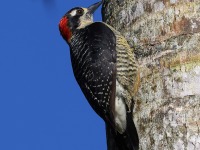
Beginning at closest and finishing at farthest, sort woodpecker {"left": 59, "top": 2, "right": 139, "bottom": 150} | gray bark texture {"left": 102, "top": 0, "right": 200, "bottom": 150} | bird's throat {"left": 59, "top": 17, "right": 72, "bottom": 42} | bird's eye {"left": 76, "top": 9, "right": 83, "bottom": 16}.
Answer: gray bark texture {"left": 102, "top": 0, "right": 200, "bottom": 150}, woodpecker {"left": 59, "top": 2, "right": 139, "bottom": 150}, bird's throat {"left": 59, "top": 17, "right": 72, "bottom": 42}, bird's eye {"left": 76, "top": 9, "right": 83, "bottom": 16}

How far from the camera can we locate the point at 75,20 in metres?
5.21

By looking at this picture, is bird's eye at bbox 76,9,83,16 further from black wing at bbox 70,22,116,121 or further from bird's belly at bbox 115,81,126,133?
bird's belly at bbox 115,81,126,133

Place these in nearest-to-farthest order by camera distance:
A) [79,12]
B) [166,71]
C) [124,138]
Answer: [166,71] → [124,138] → [79,12]

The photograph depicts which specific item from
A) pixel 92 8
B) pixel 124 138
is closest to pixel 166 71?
pixel 124 138

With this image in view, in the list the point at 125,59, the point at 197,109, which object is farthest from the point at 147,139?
the point at 125,59

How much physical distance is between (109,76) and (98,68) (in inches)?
4.8

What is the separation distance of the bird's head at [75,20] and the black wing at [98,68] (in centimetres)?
65

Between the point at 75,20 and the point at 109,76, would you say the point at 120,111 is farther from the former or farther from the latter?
the point at 75,20

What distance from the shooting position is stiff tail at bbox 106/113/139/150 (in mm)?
3460

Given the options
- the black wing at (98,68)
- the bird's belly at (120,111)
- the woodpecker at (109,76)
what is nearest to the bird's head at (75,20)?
the woodpecker at (109,76)

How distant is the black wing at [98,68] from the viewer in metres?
4.00

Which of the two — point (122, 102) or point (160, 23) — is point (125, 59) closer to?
point (122, 102)

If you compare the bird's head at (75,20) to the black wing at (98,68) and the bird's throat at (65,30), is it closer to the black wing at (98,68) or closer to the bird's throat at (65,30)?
the bird's throat at (65,30)

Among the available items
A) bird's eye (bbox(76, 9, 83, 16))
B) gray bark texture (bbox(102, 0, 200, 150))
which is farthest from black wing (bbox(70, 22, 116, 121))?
bird's eye (bbox(76, 9, 83, 16))
